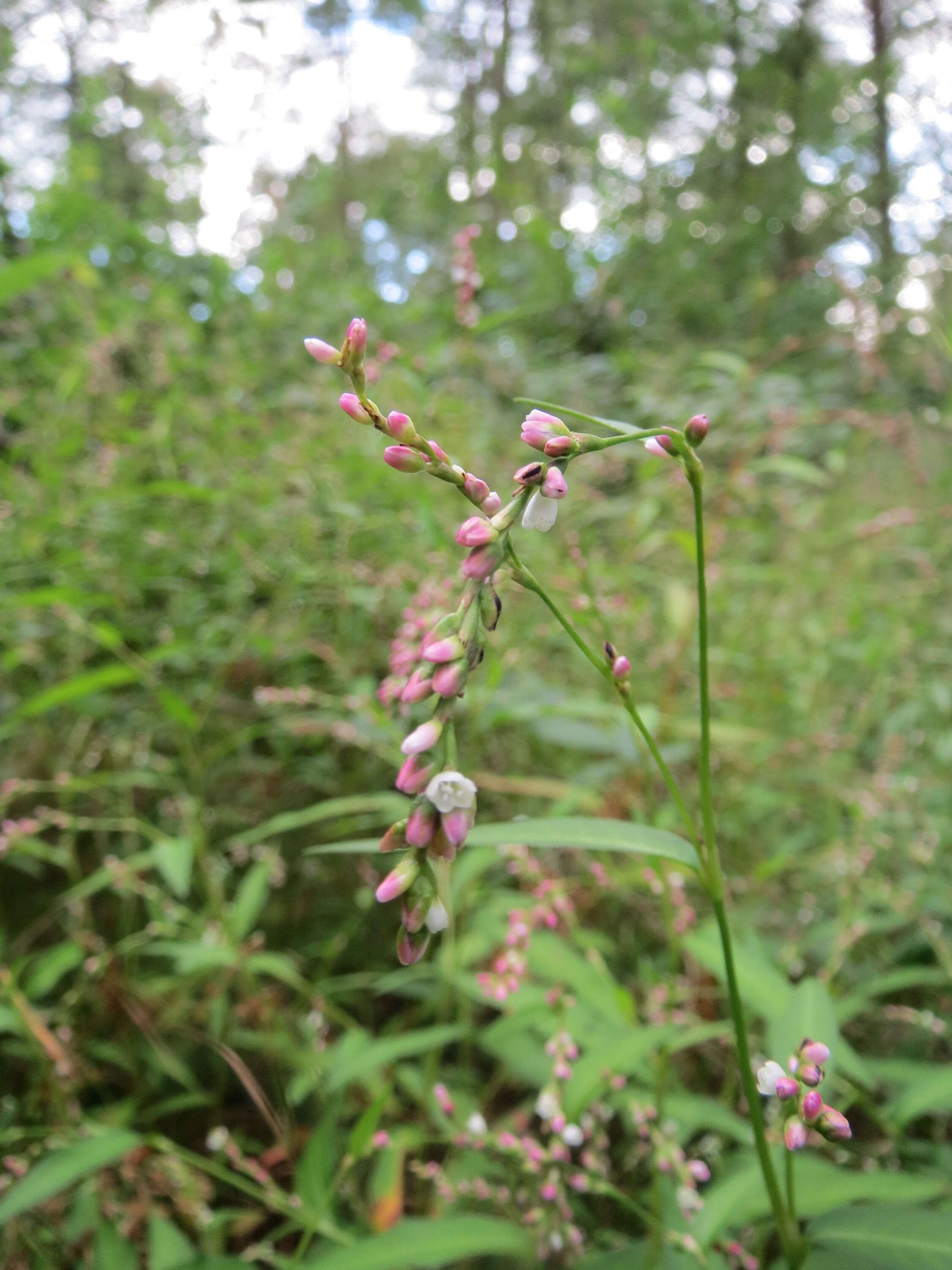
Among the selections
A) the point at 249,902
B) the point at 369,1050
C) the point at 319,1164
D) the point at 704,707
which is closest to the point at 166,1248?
the point at 319,1164

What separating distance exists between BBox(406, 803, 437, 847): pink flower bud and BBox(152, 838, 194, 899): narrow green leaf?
759 mm

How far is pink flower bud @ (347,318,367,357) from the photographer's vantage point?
57 cm

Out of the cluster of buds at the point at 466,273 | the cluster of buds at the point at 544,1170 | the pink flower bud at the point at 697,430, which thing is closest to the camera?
the pink flower bud at the point at 697,430

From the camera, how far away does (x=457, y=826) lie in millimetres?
512

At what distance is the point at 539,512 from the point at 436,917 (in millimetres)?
306

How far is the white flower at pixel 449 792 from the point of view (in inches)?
20.2

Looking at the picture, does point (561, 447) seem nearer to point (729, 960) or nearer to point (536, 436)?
point (536, 436)

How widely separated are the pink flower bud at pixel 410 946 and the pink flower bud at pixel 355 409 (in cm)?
37

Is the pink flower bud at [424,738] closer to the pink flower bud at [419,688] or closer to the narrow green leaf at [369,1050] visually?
the pink flower bud at [419,688]

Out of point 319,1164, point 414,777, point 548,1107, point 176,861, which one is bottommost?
point 319,1164

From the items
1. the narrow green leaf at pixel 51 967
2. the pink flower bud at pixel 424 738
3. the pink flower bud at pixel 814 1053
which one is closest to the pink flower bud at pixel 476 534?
the pink flower bud at pixel 424 738

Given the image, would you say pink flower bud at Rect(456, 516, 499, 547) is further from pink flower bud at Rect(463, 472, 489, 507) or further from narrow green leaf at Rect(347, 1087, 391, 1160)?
narrow green leaf at Rect(347, 1087, 391, 1160)

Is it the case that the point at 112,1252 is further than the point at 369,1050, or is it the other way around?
the point at 369,1050

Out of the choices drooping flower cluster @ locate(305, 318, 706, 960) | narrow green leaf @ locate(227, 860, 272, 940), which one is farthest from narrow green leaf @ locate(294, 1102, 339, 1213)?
drooping flower cluster @ locate(305, 318, 706, 960)
